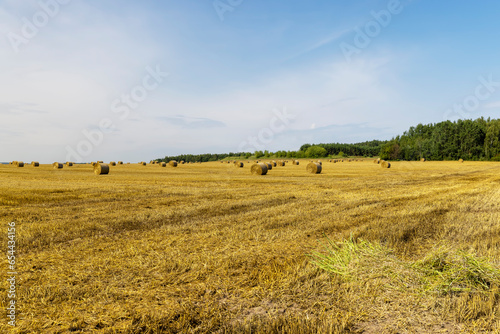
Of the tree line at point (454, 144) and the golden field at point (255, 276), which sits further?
the tree line at point (454, 144)

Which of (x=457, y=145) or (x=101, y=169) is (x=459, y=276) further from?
(x=457, y=145)

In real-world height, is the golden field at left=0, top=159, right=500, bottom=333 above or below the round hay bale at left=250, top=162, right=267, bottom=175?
below

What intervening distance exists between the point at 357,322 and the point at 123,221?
295 inches

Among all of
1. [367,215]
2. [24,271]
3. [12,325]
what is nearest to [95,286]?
[12,325]

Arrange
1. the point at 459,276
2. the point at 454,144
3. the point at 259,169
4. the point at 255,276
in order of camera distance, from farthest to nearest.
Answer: the point at 454,144 < the point at 259,169 < the point at 255,276 < the point at 459,276

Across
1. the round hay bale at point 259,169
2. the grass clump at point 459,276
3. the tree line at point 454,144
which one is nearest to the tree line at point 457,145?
the tree line at point 454,144

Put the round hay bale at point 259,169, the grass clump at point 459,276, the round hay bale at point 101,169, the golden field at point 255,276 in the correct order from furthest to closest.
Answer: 1. the round hay bale at point 101,169
2. the round hay bale at point 259,169
3. the grass clump at point 459,276
4. the golden field at point 255,276

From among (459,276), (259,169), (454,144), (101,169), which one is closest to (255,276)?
(459,276)

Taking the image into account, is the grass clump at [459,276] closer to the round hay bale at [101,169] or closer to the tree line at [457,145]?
the round hay bale at [101,169]

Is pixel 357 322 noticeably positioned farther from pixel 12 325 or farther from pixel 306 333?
pixel 12 325

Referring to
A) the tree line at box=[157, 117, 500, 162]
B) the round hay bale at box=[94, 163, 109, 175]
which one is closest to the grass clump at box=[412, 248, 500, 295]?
the round hay bale at box=[94, 163, 109, 175]

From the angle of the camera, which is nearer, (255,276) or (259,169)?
(255,276)

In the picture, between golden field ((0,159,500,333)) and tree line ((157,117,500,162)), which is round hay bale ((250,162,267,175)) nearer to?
golden field ((0,159,500,333))

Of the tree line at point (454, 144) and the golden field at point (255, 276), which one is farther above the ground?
the tree line at point (454, 144)
